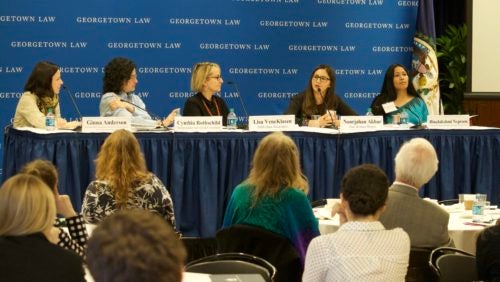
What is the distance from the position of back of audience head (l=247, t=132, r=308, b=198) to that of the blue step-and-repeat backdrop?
469 cm

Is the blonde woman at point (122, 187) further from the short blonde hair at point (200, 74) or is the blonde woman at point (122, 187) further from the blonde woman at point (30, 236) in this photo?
the short blonde hair at point (200, 74)

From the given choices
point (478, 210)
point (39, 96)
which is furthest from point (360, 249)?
point (39, 96)

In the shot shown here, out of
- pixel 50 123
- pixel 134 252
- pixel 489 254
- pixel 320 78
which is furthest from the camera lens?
pixel 320 78

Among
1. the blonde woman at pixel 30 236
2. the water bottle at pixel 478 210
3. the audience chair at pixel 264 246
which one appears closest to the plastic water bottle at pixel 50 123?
the audience chair at pixel 264 246

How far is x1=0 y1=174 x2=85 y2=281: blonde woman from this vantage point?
106 inches

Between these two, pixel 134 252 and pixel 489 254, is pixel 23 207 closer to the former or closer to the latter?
pixel 134 252

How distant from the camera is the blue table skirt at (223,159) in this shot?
6121 mm

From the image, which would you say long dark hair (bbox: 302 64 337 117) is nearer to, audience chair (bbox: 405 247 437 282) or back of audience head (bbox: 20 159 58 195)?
audience chair (bbox: 405 247 437 282)

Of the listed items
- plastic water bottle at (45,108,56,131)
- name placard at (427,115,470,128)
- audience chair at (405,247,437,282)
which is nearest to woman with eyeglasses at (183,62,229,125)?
plastic water bottle at (45,108,56,131)

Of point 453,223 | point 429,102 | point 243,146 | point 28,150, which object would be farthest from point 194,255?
point 429,102

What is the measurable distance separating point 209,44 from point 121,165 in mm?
4788

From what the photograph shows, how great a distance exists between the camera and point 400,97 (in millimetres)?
7652

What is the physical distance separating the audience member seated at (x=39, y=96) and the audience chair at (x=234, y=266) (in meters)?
3.22

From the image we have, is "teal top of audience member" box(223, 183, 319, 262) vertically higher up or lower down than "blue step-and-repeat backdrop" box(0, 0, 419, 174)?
lower down
